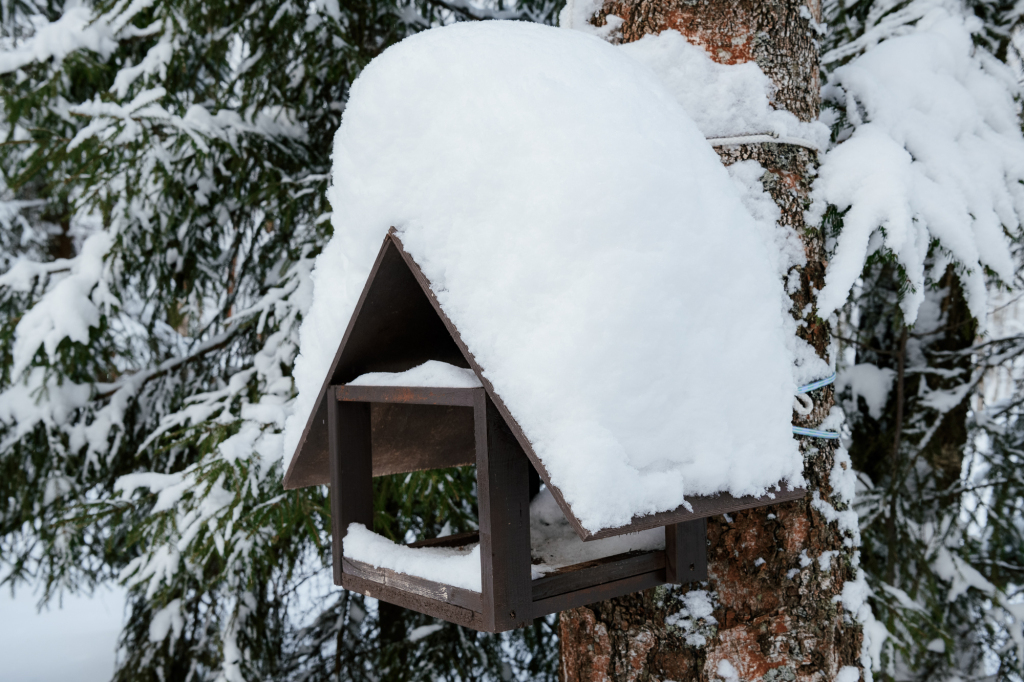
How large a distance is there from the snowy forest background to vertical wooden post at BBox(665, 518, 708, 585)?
1022mm

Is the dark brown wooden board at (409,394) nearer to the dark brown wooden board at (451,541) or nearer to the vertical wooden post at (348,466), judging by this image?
the vertical wooden post at (348,466)

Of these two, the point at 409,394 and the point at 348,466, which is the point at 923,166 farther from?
the point at 348,466

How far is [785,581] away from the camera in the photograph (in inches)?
50.2

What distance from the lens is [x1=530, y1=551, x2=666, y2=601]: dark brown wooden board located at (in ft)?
3.36

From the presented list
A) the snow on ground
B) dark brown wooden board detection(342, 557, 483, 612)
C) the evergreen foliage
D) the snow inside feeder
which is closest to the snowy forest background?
Result: the evergreen foliage

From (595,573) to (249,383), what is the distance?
6.03 feet

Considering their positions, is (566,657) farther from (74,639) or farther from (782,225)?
(74,639)

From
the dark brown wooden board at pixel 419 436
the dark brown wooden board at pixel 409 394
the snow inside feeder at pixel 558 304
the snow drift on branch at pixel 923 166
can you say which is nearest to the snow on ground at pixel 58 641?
the dark brown wooden board at pixel 419 436

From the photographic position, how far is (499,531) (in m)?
0.97

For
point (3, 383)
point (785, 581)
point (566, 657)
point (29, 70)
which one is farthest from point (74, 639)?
point (785, 581)

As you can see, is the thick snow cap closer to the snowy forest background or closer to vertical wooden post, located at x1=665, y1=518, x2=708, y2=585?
vertical wooden post, located at x1=665, y1=518, x2=708, y2=585

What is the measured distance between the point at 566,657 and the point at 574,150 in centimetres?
101

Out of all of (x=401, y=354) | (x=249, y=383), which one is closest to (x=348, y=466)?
(x=401, y=354)

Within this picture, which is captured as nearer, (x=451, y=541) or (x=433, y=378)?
(x=433, y=378)
